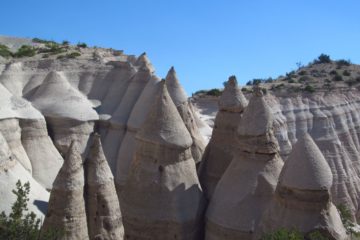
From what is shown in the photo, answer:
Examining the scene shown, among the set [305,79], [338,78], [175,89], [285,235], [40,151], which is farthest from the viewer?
[305,79]

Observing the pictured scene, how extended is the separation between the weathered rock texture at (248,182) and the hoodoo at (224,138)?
198cm

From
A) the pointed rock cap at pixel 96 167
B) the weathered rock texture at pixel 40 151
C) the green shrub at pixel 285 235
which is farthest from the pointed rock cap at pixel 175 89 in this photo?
the green shrub at pixel 285 235

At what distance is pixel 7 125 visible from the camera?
16.0 m

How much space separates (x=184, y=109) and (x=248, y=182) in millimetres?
6252

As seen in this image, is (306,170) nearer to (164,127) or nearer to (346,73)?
(164,127)

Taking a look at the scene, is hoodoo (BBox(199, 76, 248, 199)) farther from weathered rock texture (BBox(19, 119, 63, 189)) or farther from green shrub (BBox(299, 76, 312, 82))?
green shrub (BBox(299, 76, 312, 82))

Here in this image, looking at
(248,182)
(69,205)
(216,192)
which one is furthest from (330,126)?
(69,205)

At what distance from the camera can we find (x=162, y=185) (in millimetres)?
14492

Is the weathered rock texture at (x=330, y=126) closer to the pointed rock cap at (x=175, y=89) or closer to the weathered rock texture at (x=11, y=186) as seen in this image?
the pointed rock cap at (x=175, y=89)

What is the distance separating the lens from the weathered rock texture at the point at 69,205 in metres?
11.4

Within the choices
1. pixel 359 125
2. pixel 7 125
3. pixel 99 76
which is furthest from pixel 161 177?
pixel 359 125

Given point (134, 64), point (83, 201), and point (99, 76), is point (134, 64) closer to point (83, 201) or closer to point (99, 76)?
point (99, 76)

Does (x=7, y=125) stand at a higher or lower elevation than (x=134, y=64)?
lower

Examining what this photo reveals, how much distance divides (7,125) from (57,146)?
301 cm
